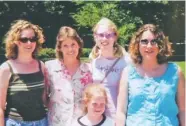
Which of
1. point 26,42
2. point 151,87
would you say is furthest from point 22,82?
point 151,87

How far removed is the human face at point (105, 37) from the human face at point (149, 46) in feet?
2.45

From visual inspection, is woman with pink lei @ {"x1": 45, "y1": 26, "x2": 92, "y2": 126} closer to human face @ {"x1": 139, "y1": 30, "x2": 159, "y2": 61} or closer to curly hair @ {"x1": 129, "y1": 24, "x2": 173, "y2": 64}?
curly hair @ {"x1": 129, "y1": 24, "x2": 173, "y2": 64}

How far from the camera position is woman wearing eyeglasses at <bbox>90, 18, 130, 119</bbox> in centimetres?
470

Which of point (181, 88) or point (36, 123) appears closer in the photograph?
point (181, 88)

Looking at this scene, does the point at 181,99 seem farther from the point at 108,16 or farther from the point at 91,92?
the point at 108,16

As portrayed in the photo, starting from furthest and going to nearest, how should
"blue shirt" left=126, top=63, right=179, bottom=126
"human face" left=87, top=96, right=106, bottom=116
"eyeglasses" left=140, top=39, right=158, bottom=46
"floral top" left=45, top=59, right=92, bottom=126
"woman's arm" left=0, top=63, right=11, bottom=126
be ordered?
"floral top" left=45, top=59, right=92, bottom=126 → "human face" left=87, top=96, right=106, bottom=116 → "woman's arm" left=0, top=63, right=11, bottom=126 → "eyeglasses" left=140, top=39, right=158, bottom=46 → "blue shirt" left=126, top=63, right=179, bottom=126

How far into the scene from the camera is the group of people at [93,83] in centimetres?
411

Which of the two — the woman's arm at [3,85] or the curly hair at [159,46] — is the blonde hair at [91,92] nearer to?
the curly hair at [159,46]

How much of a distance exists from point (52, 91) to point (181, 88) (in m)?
1.38

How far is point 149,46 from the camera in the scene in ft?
13.6

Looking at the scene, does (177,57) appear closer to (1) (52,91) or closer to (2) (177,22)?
(2) (177,22)

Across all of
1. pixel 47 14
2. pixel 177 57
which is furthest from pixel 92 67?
pixel 47 14

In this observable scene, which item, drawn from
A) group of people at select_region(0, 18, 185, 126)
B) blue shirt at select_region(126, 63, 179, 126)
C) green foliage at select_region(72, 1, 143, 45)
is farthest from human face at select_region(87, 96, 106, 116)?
green foliage at select_region(72, 1, 143, 45)

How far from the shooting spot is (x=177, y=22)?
4347 centimetres
